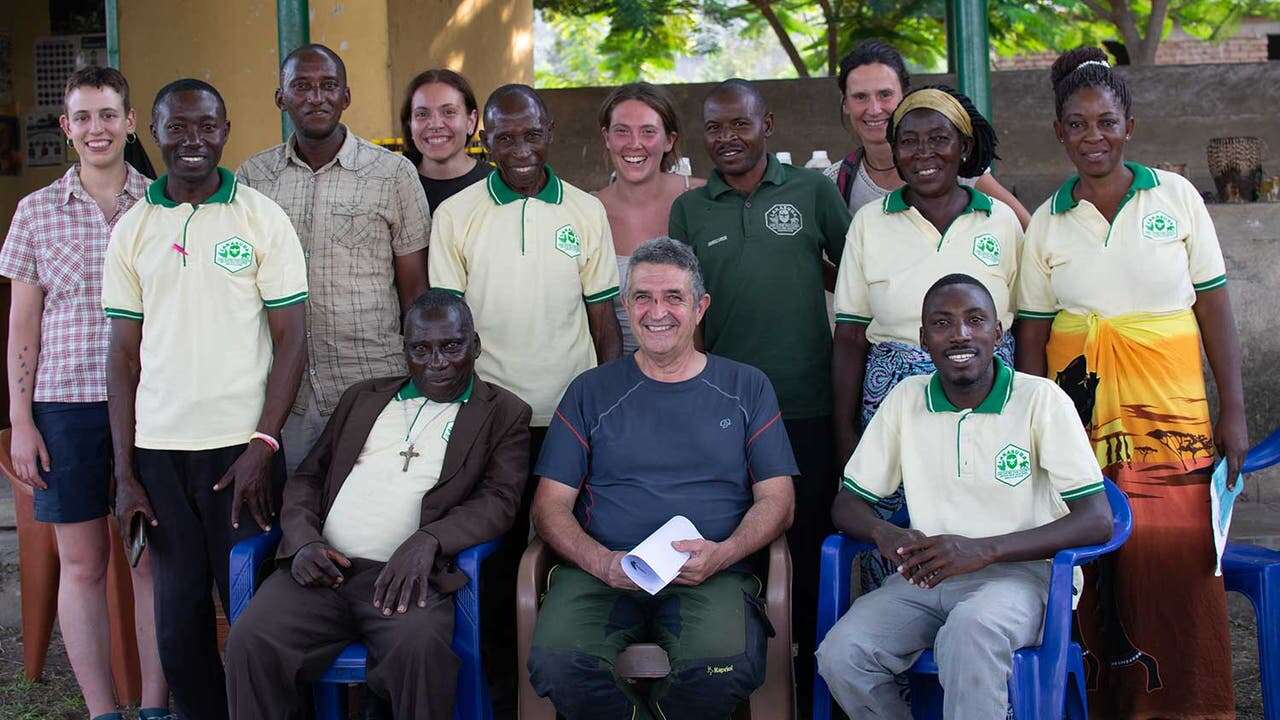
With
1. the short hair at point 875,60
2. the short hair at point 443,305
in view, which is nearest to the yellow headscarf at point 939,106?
the short hair at point 875,60

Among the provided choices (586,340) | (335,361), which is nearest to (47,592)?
(335,361)

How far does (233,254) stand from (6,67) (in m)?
5.33

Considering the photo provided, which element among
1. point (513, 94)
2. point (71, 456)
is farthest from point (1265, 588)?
point (71, 456)

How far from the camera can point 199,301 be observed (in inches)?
140

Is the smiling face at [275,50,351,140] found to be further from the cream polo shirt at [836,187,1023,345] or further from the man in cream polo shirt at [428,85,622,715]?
the cream polo shirt at [836,187,1023,345]

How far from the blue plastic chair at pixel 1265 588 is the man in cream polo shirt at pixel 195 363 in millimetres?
2747

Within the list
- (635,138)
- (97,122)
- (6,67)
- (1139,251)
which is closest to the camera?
(1139,251)

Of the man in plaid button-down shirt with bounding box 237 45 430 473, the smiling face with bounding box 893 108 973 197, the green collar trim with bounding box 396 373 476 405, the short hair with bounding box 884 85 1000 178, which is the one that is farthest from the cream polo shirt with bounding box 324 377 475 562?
the short hair with bounding box 884 85 1000 178

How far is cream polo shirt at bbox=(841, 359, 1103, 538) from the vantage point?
3.23 metres

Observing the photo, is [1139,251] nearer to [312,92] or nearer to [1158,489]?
[1158,489]

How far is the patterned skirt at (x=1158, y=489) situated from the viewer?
140 inches

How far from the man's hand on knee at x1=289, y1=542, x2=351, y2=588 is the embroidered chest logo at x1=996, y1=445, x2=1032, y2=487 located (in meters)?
1.76

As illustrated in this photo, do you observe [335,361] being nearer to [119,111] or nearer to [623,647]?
[119,111]

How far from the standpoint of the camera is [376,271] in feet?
12.9
